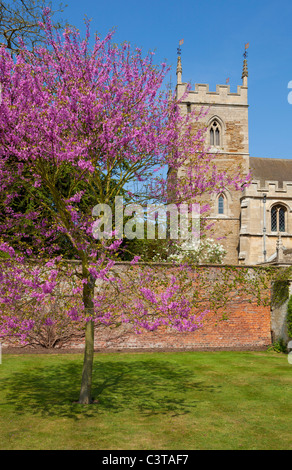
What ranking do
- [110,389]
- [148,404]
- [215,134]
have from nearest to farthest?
[148,404] < [110,389] < [215,134]

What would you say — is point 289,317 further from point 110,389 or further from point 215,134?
point 215,134

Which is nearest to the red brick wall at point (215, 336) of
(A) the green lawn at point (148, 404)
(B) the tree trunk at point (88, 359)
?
(A) the green lawn at point (148, 404)

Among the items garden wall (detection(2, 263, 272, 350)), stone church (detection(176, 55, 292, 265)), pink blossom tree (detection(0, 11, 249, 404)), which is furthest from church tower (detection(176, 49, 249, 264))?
pink blossom tree (detection(0, 11, 249, 404))

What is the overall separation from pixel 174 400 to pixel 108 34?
7.76m

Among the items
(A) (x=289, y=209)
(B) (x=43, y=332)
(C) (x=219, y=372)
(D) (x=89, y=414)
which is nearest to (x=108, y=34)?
(D) (x=89, y=414)

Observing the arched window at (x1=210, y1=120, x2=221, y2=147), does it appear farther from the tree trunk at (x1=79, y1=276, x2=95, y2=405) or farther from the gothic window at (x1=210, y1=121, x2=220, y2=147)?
the tree trunk at (x1=79, y1=276, x2=95, y2=405)

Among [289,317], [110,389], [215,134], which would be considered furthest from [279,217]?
[110,389]

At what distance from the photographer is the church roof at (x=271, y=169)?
36.5m

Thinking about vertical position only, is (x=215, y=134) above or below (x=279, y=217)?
above

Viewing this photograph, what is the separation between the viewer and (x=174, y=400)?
8.91m

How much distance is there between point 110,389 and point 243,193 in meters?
26.6

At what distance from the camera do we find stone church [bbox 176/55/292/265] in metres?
33.1

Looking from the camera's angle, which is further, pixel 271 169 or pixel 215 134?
pixel 271 169

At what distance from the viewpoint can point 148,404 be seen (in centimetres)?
864
